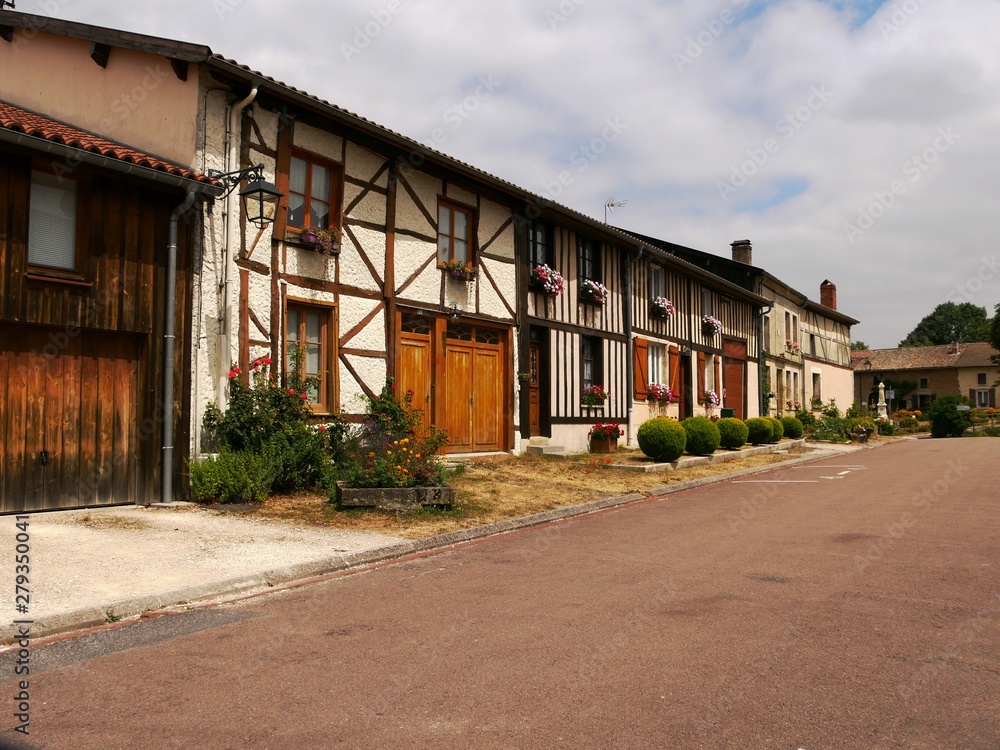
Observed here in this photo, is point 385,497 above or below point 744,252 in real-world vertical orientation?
below

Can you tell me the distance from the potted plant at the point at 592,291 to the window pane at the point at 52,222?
10.6 meters

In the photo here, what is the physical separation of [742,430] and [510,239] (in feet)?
26.0

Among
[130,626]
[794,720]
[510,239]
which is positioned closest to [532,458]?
[510,239]

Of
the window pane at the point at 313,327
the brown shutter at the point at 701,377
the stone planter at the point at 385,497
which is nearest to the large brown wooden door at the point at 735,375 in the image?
the brown shutter at the point at 701,377

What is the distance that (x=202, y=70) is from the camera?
964 cm

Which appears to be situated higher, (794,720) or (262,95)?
(262,95)

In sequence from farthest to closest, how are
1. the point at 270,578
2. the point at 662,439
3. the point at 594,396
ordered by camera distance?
the point at 594,396, the point at 662,439, the point at 270,578

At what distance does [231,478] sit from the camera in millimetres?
8945

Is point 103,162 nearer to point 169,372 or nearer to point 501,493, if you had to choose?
point 169,372

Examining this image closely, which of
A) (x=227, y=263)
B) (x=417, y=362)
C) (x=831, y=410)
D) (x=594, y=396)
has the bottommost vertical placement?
(x=831, y=410)

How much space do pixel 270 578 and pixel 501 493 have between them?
4819 mm

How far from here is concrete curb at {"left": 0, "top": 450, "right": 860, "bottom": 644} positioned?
4.79 m

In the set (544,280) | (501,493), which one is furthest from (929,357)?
(501,493)

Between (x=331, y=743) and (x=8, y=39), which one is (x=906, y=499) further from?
(x=8, y=39)
